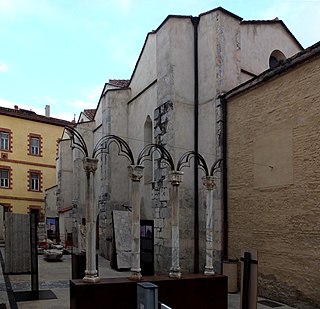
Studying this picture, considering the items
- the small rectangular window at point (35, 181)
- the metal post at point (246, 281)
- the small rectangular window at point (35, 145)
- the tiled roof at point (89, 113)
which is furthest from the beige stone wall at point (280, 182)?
the small rectangular window at point (35, 145)

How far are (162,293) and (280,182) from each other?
424cm

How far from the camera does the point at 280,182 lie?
33.5ft

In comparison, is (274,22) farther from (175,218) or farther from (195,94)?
(175,218)

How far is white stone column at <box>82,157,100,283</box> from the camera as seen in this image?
7461 mm

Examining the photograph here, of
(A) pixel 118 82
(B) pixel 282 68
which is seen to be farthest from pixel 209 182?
(A) pixel 118 82

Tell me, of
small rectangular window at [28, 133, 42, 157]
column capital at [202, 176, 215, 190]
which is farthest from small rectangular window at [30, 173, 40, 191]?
column capital at [202, 176, 215, 190]

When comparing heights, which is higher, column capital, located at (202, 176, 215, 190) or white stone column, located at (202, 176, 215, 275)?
column capital, located at (202, 176, 215, 190)

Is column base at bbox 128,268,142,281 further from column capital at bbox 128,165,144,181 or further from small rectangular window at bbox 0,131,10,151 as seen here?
small rectangular window at bbox 0,131,10,151

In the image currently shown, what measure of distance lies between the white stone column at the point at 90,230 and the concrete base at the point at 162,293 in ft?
0.68

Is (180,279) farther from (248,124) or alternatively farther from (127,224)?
(127,224)

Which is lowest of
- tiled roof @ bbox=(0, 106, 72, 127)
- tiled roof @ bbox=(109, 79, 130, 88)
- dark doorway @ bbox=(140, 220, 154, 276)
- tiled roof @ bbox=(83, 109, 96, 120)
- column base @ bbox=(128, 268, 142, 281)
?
dark doorway @ bbox=(140, 220, 154, 276)

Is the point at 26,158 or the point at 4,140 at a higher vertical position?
the point at 4,140

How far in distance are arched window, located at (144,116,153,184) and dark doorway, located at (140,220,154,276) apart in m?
2.87

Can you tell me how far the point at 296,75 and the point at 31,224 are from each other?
767 centimetres
